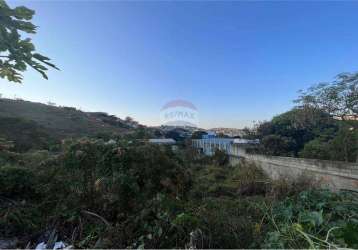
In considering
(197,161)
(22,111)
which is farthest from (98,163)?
(22,111)

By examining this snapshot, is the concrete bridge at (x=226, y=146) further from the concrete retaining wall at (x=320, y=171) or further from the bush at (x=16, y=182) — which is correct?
the bush at (x=16, y=182)

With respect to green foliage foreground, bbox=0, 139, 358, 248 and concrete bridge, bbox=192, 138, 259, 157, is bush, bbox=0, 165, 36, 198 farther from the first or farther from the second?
concrete bridge, bbox=192, 138, 259, 157

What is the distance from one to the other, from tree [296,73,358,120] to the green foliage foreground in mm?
5839

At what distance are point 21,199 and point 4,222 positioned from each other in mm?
517

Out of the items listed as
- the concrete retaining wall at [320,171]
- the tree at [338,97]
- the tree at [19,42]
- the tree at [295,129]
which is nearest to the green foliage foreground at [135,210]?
the tree at [19,42]

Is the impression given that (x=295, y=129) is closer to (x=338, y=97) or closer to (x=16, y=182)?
(x=338, y=97)

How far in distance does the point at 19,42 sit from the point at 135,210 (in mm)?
1825

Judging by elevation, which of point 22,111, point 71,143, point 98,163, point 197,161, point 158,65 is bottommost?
point 197,161

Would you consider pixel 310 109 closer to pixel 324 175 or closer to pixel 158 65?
pixel 324 175

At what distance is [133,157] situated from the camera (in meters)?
2.71

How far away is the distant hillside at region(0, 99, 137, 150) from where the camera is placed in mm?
12422

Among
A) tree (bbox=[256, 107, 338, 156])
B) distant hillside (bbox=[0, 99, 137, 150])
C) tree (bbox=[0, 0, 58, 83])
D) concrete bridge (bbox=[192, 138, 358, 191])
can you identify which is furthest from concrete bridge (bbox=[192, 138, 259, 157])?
tree (bbox=[0, 0, 58, 83])

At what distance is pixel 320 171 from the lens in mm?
6250

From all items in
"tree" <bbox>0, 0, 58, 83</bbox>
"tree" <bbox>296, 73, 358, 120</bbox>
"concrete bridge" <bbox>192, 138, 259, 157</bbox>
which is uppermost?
"tree" <bbox>296, 73, 358, 120</bbox>
